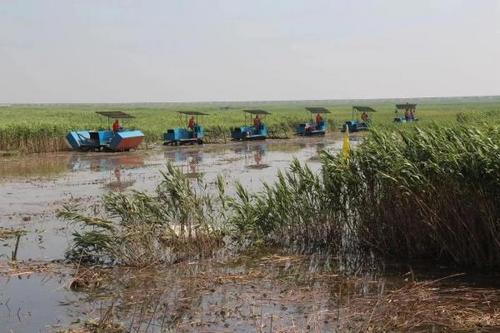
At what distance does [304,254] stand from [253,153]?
2268 cm

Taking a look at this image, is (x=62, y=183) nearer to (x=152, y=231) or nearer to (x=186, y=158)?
(x=186, y=158)

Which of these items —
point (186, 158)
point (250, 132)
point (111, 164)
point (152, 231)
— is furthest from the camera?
point (250, 132)

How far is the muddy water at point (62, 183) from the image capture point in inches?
326

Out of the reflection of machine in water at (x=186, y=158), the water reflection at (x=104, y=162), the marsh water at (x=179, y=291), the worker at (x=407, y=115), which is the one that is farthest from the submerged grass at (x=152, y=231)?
the worker at (x=407, y=115)

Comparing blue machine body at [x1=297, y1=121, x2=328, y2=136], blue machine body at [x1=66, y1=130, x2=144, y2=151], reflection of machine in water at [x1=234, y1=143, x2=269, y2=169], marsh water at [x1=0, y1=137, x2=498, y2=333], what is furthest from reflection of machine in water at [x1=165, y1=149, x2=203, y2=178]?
blue machine body at [x1=297, y1=121, x2=328, y2=136]

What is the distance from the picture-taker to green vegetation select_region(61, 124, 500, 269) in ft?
29.1

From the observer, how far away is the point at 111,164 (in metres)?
26.9

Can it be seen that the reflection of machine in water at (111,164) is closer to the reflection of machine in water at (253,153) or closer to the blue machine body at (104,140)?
the blue machine body at (104,140)

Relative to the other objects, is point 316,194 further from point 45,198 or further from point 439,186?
point 45,198

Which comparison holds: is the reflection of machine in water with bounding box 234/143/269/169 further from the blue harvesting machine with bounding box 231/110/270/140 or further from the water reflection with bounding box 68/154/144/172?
the water reflection with bounding box 68/154/144/172

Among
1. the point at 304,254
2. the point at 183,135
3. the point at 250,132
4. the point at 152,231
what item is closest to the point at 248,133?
the point at 250,132

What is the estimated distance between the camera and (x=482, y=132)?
913 centimetres

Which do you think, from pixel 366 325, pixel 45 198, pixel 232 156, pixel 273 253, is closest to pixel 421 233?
pixel 273 253

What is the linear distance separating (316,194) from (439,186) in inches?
94.1
